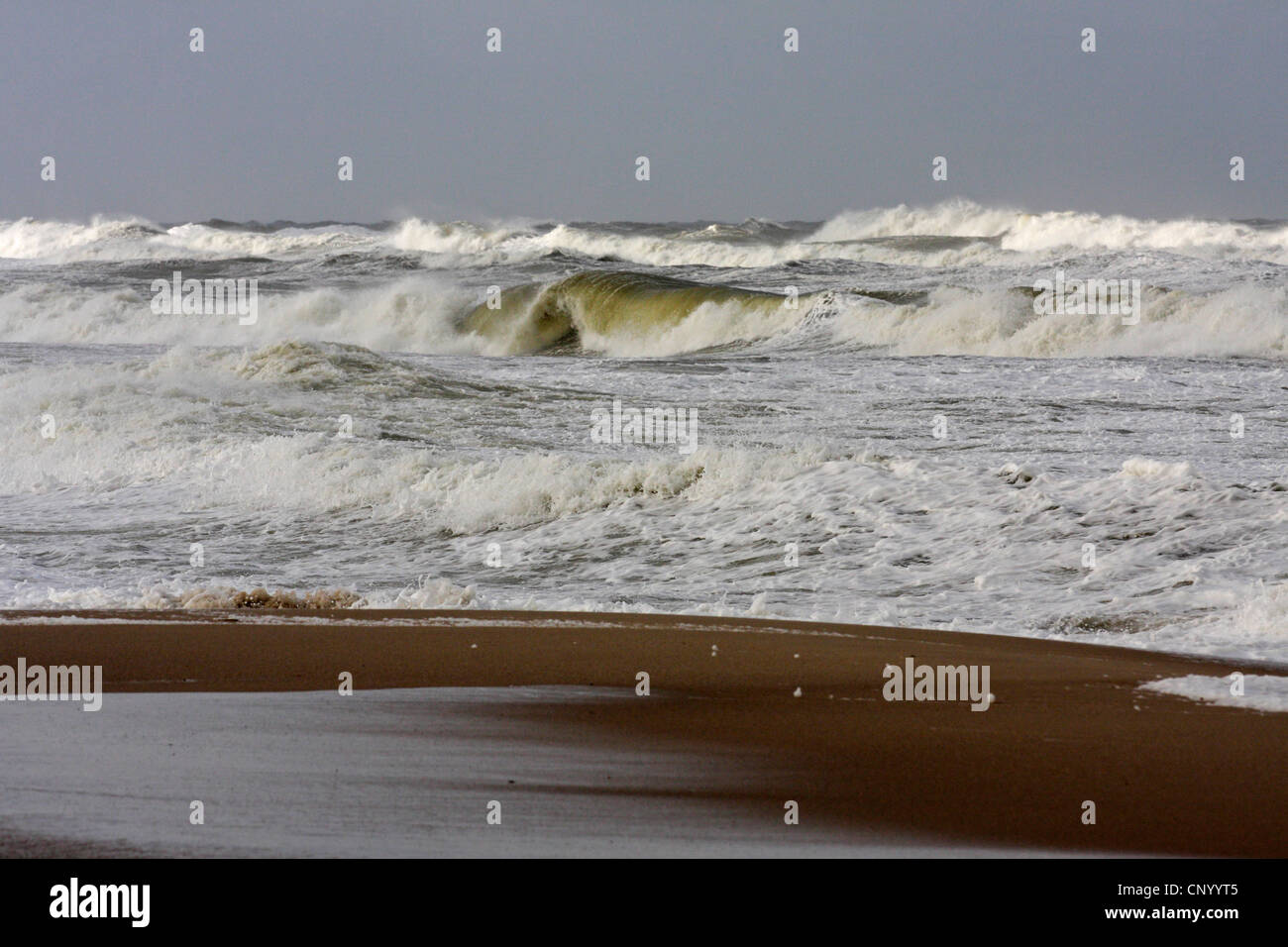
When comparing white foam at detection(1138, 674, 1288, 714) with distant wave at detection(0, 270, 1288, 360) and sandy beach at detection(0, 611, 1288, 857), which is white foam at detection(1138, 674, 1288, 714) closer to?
sandy beach at detection(0, 611, 1288, 857)

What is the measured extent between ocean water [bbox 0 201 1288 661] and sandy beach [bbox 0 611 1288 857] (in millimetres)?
2177

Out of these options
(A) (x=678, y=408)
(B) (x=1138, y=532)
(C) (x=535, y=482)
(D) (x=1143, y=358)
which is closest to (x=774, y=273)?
(D) (x=1143, y=358)

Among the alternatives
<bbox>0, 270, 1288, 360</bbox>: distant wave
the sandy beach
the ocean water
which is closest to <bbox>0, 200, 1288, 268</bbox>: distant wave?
<bbox>0, 270, 1288, 360</bbox>: distant wave

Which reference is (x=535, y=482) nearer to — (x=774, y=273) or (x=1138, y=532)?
(x=1138, y=532)

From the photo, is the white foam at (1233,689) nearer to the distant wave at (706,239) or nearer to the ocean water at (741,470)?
the ocean water at (741,470)

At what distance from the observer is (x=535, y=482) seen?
617 inches

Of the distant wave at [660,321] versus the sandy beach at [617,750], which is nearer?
the sandy beach at [617,750]

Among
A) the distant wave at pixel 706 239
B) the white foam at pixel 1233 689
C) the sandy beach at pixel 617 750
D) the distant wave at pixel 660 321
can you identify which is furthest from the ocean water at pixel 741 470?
the distant wave at pixel 706 239

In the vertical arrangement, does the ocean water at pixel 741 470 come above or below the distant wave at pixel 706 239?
below

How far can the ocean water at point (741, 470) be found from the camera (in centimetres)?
1148

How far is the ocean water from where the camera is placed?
11484 mm

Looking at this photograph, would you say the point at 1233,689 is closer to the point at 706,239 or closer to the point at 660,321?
the point at 660,321

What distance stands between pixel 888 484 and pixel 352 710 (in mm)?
8225

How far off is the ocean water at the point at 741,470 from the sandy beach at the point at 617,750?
85.7 inches
